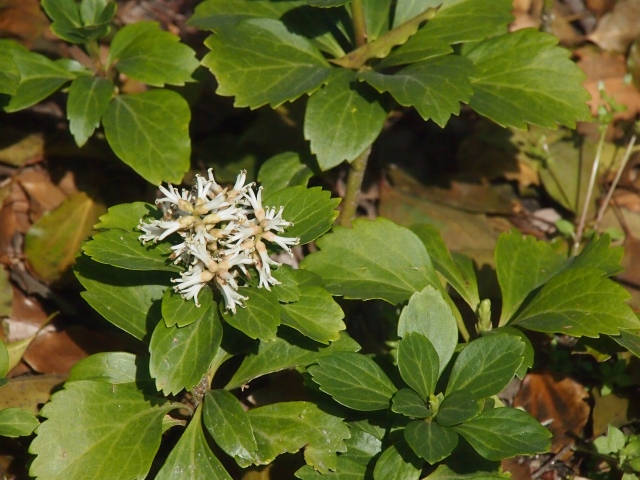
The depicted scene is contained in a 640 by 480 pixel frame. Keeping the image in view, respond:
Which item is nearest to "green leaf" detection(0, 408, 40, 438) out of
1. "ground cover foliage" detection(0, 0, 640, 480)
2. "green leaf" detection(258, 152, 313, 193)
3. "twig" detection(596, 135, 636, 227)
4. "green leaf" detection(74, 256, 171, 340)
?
"ground cover foliage" detection(0, 0, 640, 480)

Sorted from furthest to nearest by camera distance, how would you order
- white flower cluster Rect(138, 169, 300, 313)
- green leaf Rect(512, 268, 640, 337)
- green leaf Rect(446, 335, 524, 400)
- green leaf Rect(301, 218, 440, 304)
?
green leaf Rect(301, 218, 440, 304)
green leaf Rect(512, 268, 640, 337)
green leaf Rect(446, 335, 524, 400)
white flower cluster Rect(138, 169, 300, 313)

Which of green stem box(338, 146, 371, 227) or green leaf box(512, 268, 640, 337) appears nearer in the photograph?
green leaf box(512, 268, 640, 337)

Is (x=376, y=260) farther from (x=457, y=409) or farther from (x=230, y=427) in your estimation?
(x=230, y=427)

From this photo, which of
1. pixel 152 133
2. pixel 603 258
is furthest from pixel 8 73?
Answer: pixel 603 258

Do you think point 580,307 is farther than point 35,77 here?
No

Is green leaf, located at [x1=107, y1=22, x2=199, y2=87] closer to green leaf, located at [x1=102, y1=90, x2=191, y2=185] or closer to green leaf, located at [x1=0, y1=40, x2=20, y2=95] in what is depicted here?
green leaf, located at [x1=102, y1=90, x2=191, y2=185]

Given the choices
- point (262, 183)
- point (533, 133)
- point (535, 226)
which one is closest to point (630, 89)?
point (533, 133)
